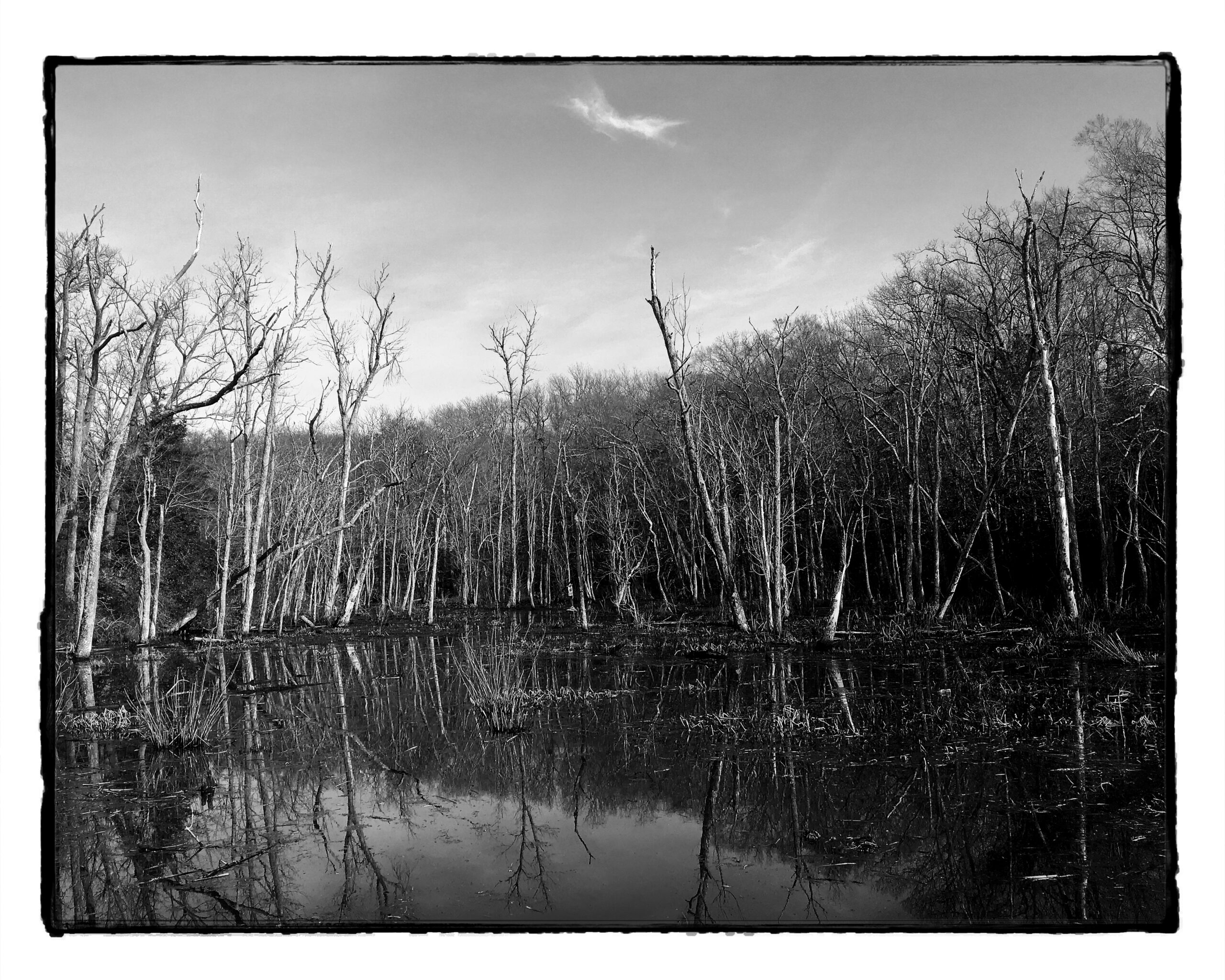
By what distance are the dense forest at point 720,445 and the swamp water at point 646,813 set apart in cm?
154

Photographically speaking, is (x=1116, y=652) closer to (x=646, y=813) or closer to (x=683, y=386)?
(x=646, y=813)

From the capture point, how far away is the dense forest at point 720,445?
880 cm

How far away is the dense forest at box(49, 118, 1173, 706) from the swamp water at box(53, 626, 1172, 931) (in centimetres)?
154

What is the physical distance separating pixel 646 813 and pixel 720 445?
39.7 feet

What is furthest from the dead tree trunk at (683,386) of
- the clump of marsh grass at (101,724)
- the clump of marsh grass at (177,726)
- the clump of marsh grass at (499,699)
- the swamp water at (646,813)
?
the clump of marsh grass at (101,724)

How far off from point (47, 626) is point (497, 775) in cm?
323

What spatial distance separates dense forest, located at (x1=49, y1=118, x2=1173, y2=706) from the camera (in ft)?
28.9

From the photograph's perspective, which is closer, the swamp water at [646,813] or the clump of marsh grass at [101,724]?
the swamp water at [646,813]

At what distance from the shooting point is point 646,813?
510 centimetres

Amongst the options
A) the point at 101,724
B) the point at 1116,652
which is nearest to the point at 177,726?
the point at 101,724

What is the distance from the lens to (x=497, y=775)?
6.04 m

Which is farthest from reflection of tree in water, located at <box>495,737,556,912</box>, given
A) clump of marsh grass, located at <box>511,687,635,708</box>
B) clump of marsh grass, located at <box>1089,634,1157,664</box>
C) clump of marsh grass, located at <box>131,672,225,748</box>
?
clump of marsh grass, located at <box>1089,634,1157,664</box>

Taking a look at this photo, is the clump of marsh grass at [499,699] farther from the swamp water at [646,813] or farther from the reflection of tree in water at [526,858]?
the reflection of tree in water at [526,858]

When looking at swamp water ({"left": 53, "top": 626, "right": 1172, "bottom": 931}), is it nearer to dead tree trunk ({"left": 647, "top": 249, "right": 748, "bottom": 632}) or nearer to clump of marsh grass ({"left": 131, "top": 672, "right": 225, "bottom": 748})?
clump of marsh grass ({"left": 131, "top": 672, "right": 225, "bottom": 748})
